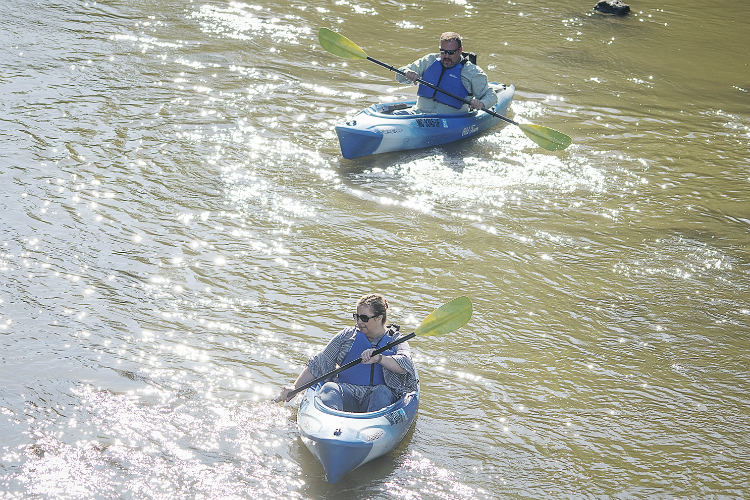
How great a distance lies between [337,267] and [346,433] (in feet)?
8.04

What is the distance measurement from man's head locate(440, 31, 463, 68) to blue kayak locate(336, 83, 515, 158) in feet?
1.95

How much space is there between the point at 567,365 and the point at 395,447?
1631mm

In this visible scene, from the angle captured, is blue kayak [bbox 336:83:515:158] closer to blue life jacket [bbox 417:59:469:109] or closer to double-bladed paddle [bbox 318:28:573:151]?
blue life jacket [bbox 417:59:469:109]

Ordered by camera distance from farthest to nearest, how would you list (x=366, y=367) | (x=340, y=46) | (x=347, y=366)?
1. (x=340, y=46)
2. (x=366, y=367)
3. (x=347, y=366)

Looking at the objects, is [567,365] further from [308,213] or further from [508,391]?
[308,213]

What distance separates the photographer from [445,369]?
17.8ft

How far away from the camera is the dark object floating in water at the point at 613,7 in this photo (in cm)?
1402

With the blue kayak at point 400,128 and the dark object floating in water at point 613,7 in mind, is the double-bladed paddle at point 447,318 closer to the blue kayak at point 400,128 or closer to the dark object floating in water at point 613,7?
the blue kayak at point 400,128

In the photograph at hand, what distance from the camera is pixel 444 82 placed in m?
8.73

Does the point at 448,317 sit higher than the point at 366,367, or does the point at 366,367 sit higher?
the point at 448,317

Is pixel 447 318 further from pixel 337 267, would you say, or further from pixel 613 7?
pixel 613 7

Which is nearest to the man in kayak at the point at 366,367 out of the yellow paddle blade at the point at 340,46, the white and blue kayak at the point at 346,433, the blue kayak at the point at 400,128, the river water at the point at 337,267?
the white and blue kayak at the point at 346,433

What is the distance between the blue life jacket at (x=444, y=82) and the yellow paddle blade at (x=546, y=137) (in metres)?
0.80

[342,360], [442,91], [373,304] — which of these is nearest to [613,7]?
[442,91]
